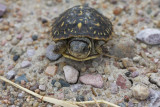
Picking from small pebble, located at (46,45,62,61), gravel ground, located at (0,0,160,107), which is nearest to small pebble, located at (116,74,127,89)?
gravel ground, located at (0,0,160,107)

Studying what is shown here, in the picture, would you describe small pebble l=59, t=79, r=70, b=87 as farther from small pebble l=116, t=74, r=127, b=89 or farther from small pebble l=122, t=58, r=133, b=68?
small pebble l=122, t=58, r=133, b=68

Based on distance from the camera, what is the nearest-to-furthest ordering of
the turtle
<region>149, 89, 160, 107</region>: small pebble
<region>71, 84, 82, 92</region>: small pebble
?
<region>149, 89, 160, 107</region>: small pebble < <region>71, 84, 82, 92</region>: small pebble < the turtle

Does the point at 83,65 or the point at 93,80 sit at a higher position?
the point at 83,65

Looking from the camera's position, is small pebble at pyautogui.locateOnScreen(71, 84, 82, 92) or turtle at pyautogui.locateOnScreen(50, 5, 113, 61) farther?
turtle at pyautogui.locateOnScreen(50, 5, 113, 61)

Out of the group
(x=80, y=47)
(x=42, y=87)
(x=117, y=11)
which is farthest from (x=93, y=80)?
(x=117, y=11)

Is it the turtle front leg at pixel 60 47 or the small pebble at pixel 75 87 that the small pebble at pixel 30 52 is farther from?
the small pebble at pixel 75 87

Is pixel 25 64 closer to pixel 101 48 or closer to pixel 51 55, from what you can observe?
pixel 51 55

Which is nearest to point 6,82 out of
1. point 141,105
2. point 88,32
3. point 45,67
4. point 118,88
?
point 45,67
